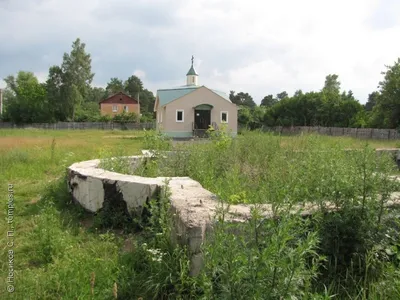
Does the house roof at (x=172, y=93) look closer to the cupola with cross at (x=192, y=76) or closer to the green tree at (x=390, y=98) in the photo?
the cupola with cross at (x=192, y=76)

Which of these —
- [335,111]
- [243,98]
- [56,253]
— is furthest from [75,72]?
[56,253]

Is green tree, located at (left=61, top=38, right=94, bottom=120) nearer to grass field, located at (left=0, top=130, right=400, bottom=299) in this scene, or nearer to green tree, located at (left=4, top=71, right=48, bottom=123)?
green tree, located at (left=4, top=71, right=48, bottom=123)

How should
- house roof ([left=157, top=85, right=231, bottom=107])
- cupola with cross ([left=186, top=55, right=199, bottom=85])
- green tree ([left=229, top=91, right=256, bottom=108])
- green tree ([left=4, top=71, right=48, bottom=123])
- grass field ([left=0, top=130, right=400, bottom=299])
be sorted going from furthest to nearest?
green tree ([left=229, top=91, right=256, bottom=108]), green tree ([left=4, top=71, right=48, bottom=123]), cupola with cross ([left=186, top=55, right=199, bottom=85]), house roof ([left=157, top=85, right=231, bottom=107]), grass field ([left=0, top=130, right=400, bottom=299])

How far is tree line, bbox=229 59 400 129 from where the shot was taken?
81.9 feet

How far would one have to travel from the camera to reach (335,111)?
33.7 m

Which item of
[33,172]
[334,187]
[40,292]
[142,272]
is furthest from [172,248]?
[33,172]

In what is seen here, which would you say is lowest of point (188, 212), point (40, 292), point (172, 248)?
point (40, 292)

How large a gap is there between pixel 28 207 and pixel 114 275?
282cm

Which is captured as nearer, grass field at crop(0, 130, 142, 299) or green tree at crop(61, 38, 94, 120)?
grass field at crop(0, 130, 142, 299)

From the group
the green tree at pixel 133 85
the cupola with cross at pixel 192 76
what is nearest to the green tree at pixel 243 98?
the green tree at pixel 133 85

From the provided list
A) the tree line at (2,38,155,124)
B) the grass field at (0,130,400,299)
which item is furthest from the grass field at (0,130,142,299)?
the tree line at (2,38,155,124)

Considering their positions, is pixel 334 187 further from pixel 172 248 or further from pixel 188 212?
pixel 172 248

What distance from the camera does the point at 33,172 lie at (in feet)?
25.0

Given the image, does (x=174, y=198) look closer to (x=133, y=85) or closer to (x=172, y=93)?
(x=172, y=93)
